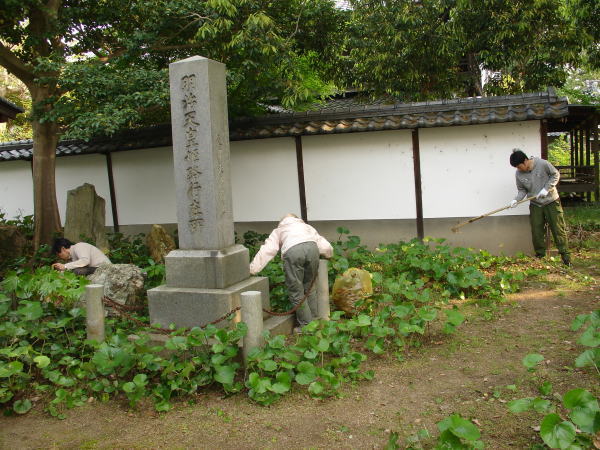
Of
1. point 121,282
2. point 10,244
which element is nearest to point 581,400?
point 121,282

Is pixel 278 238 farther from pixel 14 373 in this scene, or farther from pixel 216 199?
pixel 14 373

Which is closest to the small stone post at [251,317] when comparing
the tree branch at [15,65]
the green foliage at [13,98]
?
the tree branch at [15,65]

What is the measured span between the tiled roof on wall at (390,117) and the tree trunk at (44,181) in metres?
1.55

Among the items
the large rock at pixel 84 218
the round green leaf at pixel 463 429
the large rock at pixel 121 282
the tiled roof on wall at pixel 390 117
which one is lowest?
the round green leaf at pixel 463 429

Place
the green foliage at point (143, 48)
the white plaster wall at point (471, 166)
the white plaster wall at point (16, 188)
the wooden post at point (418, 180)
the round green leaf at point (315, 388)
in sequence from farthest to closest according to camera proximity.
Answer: the white plaster wall at point (16, 188) → the wooden post at point (418, 180) → the white plaster wall at point (471, 166) → the green foliage at point (143, 48) → the round green leaf at point (315, 388)

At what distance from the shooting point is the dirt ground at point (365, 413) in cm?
422

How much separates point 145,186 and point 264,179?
344 cm

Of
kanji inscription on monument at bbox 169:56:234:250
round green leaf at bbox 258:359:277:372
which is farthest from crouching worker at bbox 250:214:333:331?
round green leaf at bbox 258:359:277:372

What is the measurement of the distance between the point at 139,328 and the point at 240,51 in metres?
5.91

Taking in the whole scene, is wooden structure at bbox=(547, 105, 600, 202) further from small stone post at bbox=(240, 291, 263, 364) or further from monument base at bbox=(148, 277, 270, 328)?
small stone post at bbox=(240, 291, 263, 364)

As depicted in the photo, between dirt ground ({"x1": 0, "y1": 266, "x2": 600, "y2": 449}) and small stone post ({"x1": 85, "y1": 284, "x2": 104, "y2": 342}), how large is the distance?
88 centimetres

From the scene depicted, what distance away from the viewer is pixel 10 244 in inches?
411

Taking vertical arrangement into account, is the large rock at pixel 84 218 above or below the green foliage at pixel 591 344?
above

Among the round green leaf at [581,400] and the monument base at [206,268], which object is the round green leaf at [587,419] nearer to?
the round green leaf at [581,400]
